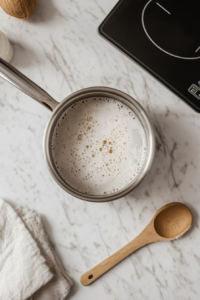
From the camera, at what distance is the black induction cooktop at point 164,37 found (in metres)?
0.60

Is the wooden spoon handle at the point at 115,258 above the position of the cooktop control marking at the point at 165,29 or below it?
below

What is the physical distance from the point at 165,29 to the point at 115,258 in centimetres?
58

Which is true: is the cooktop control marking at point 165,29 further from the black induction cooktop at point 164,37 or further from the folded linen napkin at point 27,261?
the folded linen napkin at point 27,261

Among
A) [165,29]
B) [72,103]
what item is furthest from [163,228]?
[165,29]

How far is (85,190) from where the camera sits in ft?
1.91

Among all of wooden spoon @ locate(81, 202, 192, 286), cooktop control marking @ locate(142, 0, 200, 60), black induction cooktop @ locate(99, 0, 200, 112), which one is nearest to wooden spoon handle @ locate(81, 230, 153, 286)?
wooden spoon @ locate(81, 202, 192, 286)

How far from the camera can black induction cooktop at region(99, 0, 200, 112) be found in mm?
599

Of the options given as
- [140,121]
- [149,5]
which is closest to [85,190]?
[140,121]

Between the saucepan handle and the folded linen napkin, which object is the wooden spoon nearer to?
the folded linen napkin

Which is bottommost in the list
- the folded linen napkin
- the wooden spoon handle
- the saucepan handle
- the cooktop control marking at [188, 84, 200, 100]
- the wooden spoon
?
the folded linen napkin

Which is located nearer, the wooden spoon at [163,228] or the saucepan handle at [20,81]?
the saucepan handle at [20,81]

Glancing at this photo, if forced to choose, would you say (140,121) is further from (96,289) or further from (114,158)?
(96,289)

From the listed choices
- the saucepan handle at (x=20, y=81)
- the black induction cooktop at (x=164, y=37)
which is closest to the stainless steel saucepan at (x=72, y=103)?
the saucepan handle at (x=20, y=81)

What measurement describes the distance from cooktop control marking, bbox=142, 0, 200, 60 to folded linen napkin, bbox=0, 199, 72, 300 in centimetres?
54
